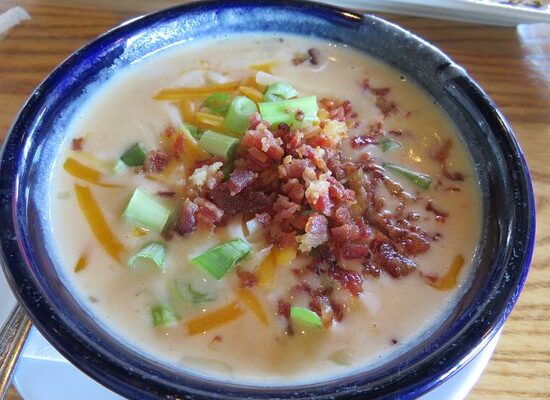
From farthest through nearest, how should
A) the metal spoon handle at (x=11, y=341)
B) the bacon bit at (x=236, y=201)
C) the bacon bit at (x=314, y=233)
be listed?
the bacon bit at (x=236, y=201) < the bacon bit at (x=314, y=233) < the metal spoon handle at (x=11, y=341)

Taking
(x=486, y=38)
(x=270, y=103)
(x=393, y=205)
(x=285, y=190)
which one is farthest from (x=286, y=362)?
(x=486, y=38)

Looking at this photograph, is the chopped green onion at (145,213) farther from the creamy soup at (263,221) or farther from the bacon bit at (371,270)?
the bacon bit at (371,270)

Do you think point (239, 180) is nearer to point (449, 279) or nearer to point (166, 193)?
point (166, 193)

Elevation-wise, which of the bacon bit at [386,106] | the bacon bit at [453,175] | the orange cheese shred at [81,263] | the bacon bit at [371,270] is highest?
the bacon bit at [386,106]

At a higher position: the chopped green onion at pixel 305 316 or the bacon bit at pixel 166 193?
the bacon bit at pixel 166 193

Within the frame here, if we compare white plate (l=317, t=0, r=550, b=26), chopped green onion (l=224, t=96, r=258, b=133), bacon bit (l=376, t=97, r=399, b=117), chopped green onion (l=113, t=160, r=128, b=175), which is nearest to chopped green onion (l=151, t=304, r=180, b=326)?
chopped green onion (l=113, t=160, r=128, b=175)

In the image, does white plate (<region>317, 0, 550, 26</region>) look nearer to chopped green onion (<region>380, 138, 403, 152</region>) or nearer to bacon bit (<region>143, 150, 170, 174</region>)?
chopped green onion (<region>380, 138, 403, 152</region>)

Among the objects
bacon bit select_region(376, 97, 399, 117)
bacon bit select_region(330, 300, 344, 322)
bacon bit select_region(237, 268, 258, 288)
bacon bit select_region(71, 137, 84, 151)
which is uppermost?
bacon bit select_region(376, 97, 399, 117)

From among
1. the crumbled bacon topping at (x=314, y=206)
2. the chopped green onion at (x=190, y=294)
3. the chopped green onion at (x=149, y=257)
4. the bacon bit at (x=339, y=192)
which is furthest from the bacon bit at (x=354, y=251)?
the chopped green onion at (x=149, y=257)
